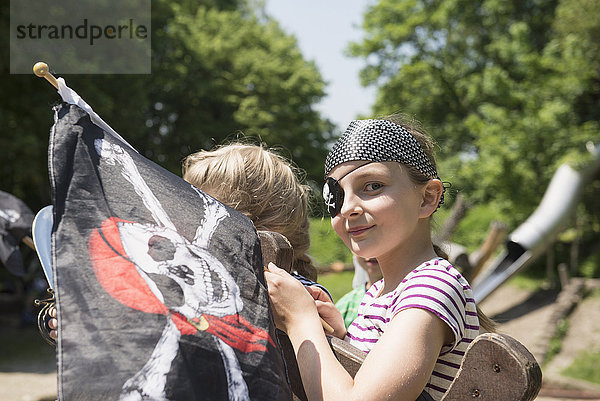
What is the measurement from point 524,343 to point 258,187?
11065 mm

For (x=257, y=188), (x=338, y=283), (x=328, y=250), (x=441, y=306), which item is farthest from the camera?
(x=328, y=250)

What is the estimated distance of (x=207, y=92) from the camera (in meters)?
23.9

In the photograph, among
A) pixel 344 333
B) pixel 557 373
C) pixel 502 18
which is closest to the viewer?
pixel 344 333

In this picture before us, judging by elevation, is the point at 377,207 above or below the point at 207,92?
below

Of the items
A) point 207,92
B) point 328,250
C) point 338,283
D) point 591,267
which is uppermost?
point 207,92

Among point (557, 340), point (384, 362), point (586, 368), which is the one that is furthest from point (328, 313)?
point (557, 340)

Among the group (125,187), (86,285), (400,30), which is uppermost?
(400,30)

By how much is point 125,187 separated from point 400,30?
21.2 metres

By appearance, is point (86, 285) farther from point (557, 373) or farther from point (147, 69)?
point (147, 69)

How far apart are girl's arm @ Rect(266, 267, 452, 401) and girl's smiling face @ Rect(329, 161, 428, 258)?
0.83 feet

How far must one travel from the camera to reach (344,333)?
1688mm

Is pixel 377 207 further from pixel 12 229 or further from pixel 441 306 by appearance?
pixel 12 229

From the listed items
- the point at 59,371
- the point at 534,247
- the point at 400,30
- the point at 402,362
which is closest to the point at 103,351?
the point at 59,371

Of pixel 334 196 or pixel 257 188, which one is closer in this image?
pixel 334 196
